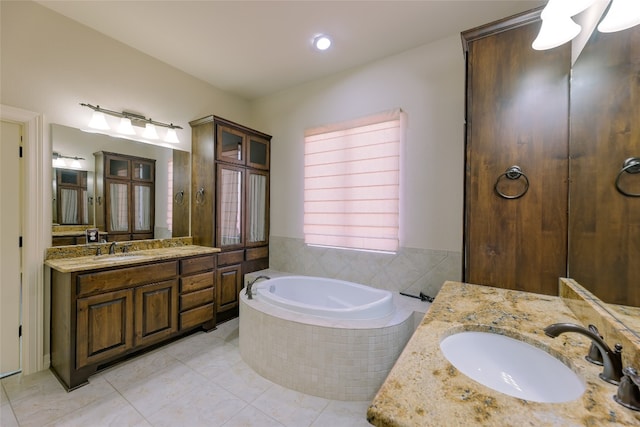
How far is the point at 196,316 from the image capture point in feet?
8.65

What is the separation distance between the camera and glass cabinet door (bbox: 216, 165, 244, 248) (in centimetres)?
303

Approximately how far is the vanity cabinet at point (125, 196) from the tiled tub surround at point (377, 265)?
1.55 meters

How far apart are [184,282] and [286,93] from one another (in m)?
2.62

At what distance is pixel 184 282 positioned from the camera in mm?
2539

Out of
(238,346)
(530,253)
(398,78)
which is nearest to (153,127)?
(238,346)

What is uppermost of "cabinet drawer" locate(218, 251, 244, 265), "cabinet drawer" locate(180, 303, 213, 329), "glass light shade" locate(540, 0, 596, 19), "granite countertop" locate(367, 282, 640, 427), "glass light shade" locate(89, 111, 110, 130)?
"glass light shade" locate(540, 0, 596, 19)

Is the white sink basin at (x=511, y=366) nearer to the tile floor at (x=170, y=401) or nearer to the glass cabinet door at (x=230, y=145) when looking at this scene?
the tile floor at (x=170, y=401)

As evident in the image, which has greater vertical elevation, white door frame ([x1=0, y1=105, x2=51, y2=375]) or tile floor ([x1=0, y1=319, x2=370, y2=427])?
white door frame ([x1=0, y1=105, x2=51, y2=375])

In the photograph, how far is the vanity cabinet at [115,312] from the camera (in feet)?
6.14

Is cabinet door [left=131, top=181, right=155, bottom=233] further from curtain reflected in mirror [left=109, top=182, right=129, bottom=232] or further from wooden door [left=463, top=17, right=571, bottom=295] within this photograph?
wooden door [left=463, top=17, right=571, bottom=295]

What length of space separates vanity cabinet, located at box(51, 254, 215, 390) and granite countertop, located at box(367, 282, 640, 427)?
2.27 m

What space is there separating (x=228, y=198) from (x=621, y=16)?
10.4 ft

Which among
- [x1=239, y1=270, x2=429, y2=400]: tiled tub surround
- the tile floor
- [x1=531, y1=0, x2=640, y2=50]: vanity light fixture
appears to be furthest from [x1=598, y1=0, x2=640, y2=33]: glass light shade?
the tile floor

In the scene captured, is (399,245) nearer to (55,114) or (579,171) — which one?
(579,171)
